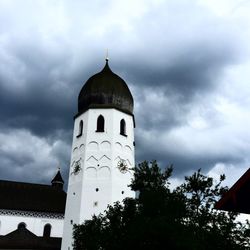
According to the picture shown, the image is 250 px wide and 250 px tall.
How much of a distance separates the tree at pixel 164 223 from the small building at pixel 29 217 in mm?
17653

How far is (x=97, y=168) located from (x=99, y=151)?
1.93 metres

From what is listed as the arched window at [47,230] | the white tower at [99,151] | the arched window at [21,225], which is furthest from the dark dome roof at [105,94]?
the arched window at [21,225]

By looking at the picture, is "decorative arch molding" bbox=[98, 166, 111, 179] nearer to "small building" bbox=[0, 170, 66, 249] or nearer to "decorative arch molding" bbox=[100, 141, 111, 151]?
"decorative arch molding" bbox=[100, 141, 111, 151]

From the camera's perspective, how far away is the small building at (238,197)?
10469 mm

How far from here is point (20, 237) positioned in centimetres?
4334

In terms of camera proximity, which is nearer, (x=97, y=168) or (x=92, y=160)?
(x=97, y=168)

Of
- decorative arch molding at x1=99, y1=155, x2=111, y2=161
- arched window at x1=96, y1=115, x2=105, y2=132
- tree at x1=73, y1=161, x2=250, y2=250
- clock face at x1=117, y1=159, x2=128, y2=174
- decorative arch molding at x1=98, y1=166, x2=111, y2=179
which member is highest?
arched window at x1=96, y1=115, x2=105, y2=132

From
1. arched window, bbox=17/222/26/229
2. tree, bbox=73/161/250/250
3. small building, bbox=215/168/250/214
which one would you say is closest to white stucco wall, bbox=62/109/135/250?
arched window, bbox=17/222/26/229

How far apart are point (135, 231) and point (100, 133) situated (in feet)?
75.2

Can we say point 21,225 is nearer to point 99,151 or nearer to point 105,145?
point 99,151

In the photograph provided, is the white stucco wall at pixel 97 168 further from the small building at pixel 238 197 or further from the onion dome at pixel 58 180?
the small building at pixel 238 197

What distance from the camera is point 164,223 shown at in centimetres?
→ 2039

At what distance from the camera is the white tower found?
4025 cm

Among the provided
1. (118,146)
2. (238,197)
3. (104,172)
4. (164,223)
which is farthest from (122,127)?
(238,197)
